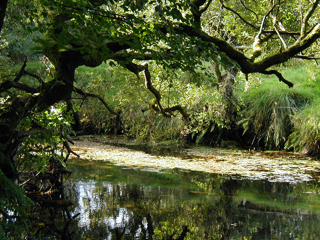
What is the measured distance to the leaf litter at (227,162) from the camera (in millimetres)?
8055

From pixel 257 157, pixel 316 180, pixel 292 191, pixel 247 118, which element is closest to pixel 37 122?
pixel 292 191

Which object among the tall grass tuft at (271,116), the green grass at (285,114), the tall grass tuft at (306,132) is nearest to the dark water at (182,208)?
the tall grass tuft at (306,132)

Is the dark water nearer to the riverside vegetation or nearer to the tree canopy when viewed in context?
the riverside vegetation

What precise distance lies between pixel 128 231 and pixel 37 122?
1.78 metres

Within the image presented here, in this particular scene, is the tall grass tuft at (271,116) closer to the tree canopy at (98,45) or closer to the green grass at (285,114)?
the green grass at (285,114)

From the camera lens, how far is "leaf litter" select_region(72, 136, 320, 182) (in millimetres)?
8055

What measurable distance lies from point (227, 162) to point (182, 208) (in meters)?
4.39

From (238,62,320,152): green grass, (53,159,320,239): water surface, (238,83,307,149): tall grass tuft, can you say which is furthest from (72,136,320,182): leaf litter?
(238,83,307,149): tall grass tuft

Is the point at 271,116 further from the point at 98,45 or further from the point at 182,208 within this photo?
the point at 98,45

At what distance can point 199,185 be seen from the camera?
6.98 m

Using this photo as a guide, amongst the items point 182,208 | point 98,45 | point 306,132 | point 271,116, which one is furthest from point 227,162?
point 98,45

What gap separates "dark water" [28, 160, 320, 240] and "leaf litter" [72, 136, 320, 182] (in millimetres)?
598

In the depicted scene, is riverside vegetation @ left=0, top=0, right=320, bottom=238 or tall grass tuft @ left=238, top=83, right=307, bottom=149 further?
tall grass tuft @ left=238, top=83, right=307, bottom=149

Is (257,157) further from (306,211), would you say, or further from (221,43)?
(221,43)
